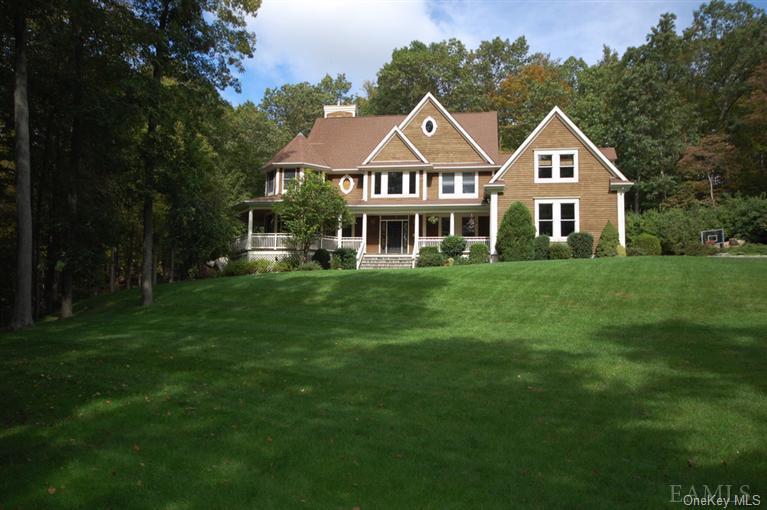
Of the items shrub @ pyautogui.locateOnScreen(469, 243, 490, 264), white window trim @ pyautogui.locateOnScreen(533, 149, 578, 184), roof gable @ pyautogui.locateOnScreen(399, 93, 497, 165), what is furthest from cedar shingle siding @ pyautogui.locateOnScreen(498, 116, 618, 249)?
roof gable @ pyautogui.locateOnScreen(399, 93, 497, 165)

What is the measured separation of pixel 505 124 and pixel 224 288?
37.7 metres

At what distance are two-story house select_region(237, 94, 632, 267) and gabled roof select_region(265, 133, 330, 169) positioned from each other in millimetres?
72

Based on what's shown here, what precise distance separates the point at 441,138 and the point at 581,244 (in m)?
11.3

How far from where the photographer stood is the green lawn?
196 inches

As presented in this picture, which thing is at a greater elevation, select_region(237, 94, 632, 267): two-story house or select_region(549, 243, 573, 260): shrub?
select_region(237, 94, 632, 267): two-story house

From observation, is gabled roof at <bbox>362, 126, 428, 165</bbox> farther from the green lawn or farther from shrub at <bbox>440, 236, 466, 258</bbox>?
the green lawn

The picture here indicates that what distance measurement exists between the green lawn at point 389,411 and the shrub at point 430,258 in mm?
13254

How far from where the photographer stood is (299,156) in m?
32.9

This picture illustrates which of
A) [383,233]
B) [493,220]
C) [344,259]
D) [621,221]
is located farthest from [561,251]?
[383,233]

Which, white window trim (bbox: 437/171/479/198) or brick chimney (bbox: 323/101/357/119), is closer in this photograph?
white window trim (bbox: 437/171/479/198)

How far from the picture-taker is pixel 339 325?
13.8m

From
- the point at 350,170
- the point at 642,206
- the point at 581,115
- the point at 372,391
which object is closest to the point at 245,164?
the point at 350,170

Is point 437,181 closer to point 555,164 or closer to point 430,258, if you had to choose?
point 430,258

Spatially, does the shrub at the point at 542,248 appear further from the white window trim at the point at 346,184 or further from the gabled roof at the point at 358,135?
the white window trim at the point at 346,184
